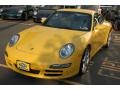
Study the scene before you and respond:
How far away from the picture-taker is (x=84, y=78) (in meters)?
5.61

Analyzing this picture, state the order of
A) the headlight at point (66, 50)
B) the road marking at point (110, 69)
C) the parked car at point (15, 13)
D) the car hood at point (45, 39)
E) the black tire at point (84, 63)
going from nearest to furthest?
the headlight at point (66, 50) → the car hood at point (45, 39) → the black tire at point (84, 63) → the road marking at point (110, 69) → the parked car at point (15, 13)

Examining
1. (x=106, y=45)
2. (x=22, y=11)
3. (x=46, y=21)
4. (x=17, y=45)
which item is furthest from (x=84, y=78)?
(x=22, y=11)

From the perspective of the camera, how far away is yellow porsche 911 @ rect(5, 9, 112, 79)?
4992mm

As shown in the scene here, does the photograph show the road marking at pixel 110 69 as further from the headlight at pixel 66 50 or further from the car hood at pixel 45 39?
the headlight at pixel 66 50

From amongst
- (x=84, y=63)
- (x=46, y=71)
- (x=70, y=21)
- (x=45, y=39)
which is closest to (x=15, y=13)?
(x=70, y=21)

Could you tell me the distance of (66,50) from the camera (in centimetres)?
521

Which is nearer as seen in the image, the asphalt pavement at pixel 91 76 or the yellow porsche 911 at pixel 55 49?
the yellow porsche 911 at pixel 55 49

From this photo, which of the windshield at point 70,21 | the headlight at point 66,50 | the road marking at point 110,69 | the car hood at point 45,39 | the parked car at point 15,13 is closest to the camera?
the headlight at point 66,50

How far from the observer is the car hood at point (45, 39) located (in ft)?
17.3

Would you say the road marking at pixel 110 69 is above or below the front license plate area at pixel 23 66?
below

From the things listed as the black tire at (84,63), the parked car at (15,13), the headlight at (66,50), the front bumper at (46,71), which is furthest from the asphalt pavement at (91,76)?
the parked car at (15,13)

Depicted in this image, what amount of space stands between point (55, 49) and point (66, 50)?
0.23 meters

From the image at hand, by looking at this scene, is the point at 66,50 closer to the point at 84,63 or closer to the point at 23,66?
the point at 84,63
